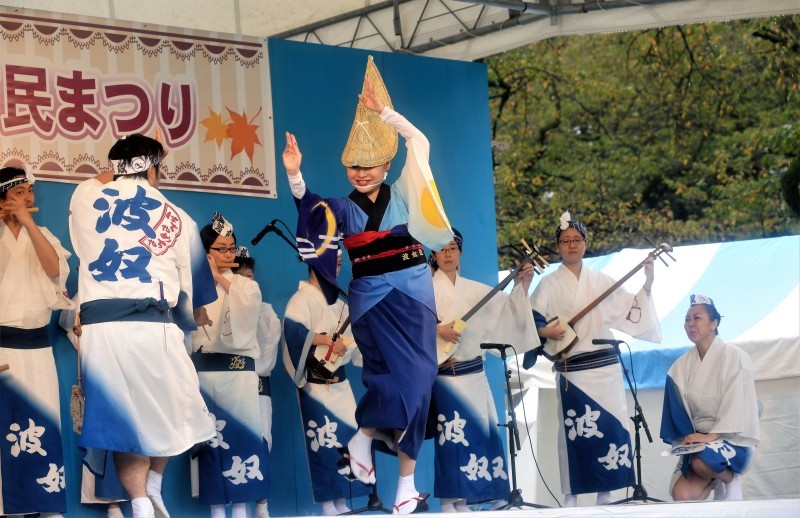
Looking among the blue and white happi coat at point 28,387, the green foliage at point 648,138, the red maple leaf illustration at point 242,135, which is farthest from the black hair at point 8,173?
the green foliage at point 648,138

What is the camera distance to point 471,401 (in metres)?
6.89

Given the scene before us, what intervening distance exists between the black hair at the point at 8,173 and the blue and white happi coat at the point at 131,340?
45.1 inches

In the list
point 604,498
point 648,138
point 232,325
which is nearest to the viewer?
point 232,325

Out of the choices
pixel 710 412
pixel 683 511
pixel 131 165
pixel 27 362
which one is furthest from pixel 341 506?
pixel 683 511

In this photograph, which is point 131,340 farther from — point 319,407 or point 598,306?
point 598,306

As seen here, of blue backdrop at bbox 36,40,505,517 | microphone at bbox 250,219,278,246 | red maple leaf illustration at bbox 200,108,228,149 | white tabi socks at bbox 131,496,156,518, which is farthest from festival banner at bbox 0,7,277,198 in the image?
white tabi socks at bbox 131,496,156,518

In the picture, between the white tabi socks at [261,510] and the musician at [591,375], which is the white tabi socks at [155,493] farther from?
the musician at [591,375]

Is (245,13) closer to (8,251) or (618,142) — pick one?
(8,251)

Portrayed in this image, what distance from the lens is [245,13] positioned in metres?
8.59

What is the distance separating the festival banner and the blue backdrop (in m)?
0.12

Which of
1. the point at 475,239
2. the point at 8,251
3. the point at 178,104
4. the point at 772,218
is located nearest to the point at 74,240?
the point at 8,251

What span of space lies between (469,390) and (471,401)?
0.07 metres

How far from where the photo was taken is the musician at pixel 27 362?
584cm

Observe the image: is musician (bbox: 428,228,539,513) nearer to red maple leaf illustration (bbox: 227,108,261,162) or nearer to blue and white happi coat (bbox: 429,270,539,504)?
blue and white happi coat (bbox: 429,270,539,504)
